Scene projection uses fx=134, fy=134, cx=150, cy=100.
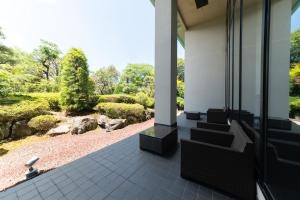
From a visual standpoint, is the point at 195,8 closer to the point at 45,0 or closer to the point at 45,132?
the point at 45,132

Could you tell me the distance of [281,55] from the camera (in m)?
1.34

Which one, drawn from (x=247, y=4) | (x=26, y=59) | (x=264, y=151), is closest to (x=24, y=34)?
(x=26, y=59)

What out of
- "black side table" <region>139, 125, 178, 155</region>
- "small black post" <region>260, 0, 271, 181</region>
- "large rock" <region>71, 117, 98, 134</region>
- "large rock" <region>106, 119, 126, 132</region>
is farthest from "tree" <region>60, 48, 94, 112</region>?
"small black post" <region>260, 0, 271, 181</region>

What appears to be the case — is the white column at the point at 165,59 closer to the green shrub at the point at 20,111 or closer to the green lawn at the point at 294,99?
the green lawn at the point at 294,99

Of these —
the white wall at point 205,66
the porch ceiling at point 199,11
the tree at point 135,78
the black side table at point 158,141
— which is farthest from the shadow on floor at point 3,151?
the tree at point 135,78

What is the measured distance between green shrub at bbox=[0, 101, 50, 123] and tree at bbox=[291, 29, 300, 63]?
7.49 m

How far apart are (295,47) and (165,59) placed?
2.86 metres

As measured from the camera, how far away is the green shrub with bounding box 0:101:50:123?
491cm

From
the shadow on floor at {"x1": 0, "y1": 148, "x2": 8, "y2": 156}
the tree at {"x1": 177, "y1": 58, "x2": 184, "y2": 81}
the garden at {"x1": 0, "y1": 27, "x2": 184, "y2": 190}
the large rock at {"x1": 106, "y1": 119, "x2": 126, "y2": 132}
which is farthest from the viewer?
the tree at {"x1": 177, "y1": 58, "x2": 184, "y2": 81}

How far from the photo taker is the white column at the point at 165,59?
3.71 m

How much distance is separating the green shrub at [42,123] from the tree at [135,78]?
7.21 m

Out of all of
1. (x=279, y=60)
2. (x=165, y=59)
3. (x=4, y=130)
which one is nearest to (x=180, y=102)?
(x=165, y=59)

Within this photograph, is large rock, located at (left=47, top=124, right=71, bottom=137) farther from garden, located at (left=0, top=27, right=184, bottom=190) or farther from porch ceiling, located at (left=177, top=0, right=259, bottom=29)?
porch ceiling, located at (left=177, top=0, right=259, bottom=29)

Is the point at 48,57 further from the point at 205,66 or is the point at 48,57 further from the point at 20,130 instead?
the point at 205,66
